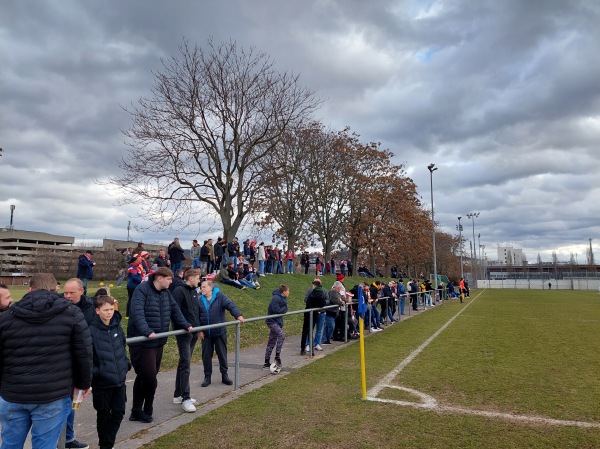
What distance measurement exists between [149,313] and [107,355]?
1.28 m

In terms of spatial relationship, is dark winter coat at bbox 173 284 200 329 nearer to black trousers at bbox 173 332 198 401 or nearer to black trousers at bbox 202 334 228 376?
black trousers at bbox 173 332 198 401

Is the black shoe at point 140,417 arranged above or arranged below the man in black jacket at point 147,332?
below

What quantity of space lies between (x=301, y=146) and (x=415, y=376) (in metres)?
24.6

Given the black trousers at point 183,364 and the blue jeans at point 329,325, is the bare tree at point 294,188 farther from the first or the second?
the black trousers at point 183,364

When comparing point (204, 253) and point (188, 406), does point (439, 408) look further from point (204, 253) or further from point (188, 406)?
point (204, 253)

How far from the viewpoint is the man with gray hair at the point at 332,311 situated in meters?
11.9

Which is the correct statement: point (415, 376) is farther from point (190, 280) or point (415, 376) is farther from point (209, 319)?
point (190, 280)

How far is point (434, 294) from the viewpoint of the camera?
33000 mm

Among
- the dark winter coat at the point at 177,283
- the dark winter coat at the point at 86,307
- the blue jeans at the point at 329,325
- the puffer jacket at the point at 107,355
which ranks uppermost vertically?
the dark winter coat at the point at 177,283

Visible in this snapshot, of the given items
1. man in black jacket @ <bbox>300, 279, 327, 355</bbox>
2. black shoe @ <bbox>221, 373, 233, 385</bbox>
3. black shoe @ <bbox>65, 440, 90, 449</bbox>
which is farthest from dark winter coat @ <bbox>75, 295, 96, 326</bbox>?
man in black jacket @ <bbox>300, 279, 327, 355</bbox>

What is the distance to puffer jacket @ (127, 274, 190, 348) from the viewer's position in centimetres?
528

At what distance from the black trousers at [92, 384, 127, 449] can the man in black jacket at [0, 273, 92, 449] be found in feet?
3.14

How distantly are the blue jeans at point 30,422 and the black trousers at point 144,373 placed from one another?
6.40ft

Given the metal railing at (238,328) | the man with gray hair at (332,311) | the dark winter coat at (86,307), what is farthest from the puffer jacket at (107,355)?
the man with gray hair at (332,311)
